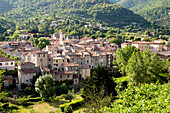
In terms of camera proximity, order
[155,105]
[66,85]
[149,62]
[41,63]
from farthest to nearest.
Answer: [41,63]
[66,85]
[149,62]
[155,105]

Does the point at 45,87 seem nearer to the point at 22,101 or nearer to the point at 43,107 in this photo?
the point at 43,107

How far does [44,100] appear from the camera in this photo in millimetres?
38844

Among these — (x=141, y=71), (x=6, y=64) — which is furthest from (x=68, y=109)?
(x=6, y=64)

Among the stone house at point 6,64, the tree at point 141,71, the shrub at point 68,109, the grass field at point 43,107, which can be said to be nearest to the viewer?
the shrub at point 68,109

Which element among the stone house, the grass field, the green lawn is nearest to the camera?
the grass field

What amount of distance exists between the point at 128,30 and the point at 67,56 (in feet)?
349

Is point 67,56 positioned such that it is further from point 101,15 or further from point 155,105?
point 101,15

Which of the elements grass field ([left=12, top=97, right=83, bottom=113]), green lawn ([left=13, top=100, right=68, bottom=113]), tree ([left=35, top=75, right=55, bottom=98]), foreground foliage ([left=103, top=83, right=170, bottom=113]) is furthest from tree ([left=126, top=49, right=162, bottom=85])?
foreground foliage ([left=103, top=83, right=170, bottom=113])

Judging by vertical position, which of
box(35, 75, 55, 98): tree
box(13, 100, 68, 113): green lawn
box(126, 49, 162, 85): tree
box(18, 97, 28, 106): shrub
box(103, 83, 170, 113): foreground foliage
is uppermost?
box(103, 83, 170, 113): foreground foliage

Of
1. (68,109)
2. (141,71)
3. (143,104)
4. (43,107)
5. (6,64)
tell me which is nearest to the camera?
(143,104)

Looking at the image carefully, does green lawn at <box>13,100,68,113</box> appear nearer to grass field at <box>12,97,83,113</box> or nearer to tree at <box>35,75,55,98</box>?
grass field at <box>12,97,83,113</box>

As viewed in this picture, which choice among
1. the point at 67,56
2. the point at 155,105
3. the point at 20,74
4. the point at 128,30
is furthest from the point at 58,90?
the point at 128,30

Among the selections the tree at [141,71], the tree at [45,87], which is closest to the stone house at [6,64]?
the tree at [45,87]

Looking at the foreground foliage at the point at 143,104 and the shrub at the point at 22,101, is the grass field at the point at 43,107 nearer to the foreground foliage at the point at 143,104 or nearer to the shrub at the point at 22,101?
the shrub at the point at 22,101
